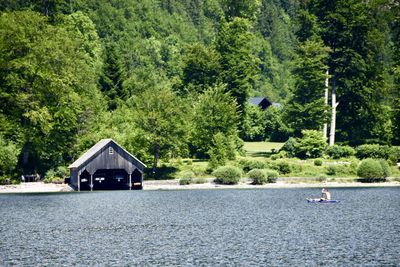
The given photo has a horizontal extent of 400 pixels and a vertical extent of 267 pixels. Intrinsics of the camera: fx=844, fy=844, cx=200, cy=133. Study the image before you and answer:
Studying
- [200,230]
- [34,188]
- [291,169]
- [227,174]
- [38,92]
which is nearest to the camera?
[200,230]

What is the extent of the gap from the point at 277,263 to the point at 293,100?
80.7 m

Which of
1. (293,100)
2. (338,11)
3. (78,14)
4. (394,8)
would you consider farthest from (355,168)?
(78,14)

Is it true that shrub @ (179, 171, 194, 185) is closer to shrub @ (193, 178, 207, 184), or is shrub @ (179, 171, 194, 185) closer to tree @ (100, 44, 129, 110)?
shrub @ (193, 178, 207, 184)

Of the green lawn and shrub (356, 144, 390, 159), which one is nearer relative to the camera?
shrub (356, 144, 390, 159)

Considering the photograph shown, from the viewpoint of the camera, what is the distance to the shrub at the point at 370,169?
331 ft

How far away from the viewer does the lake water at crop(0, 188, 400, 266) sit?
43531 millimetres

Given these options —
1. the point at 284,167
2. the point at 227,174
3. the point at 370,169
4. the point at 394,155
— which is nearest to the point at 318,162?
the point at 284,167

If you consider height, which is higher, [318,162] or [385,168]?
[318,162]

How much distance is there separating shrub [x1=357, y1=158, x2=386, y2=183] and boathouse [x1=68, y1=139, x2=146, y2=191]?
85.7 ft

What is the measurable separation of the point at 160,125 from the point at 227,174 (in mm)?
10900

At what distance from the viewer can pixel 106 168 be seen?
97.9 m

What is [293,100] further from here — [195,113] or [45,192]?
[45,192]

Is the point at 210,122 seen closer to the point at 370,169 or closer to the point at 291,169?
the point at 291,169

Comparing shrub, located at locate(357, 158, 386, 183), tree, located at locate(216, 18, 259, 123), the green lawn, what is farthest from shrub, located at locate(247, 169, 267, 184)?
tree, located at locate(216, 18, 259, 123)
